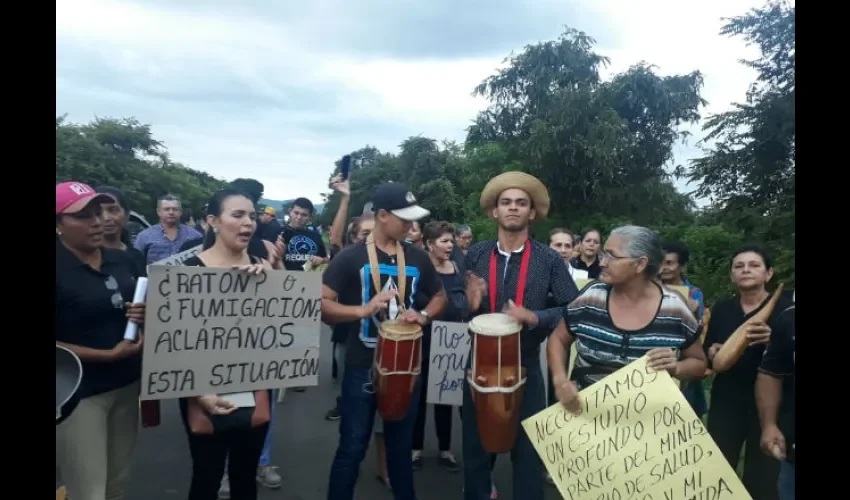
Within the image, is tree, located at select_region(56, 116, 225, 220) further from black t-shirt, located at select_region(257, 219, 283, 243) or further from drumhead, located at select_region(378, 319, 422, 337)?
drumhead, located at select_region(378, 319, 422, 337)

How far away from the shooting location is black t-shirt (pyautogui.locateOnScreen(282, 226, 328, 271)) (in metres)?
6.40

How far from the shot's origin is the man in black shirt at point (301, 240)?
6402 mm

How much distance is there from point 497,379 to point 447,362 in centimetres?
152

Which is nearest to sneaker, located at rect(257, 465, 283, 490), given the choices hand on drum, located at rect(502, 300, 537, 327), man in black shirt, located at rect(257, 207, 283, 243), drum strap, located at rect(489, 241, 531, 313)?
drum strap, located at rect(489, 241, 531, 313)

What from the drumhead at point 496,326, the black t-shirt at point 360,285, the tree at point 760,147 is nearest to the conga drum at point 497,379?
the drumhead at point 496,326

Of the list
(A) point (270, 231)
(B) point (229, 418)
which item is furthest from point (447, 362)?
(A) point (270, 231)

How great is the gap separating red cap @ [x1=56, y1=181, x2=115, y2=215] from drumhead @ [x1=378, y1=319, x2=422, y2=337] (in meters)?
1.49

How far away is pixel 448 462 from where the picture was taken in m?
4.80

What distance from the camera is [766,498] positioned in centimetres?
A: 326

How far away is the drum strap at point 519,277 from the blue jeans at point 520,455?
339mm


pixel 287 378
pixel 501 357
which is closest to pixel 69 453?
pixel 287 378

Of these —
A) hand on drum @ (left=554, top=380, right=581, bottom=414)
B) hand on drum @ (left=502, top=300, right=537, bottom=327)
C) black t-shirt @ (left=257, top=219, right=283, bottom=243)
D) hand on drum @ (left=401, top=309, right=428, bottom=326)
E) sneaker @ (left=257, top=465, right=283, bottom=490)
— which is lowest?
sneaker @ (left=257, top=465, right=283, bottom=490)
